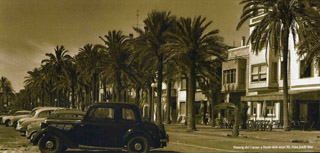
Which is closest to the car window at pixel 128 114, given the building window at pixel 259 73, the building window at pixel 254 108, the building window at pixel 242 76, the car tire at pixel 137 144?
the car tire at pixel 137 144

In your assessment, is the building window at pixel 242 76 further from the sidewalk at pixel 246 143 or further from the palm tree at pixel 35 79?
the palm tree at pixel 35 79

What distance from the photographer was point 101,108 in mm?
15484

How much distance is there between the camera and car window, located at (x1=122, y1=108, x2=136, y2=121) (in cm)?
1563

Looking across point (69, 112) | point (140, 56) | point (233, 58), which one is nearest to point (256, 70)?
point (233, 58)

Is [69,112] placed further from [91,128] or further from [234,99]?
[234,99]

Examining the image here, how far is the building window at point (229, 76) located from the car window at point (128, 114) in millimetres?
36029

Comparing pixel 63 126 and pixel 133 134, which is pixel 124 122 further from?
pixel 63 126

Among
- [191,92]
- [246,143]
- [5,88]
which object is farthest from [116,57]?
[5,88]

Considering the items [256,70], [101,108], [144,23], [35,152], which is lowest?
[35,152]

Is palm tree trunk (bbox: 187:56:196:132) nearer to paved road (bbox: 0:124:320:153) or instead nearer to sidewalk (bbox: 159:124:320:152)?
sidewalk (bbox: 159:124:320:152)

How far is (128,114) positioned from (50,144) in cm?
270

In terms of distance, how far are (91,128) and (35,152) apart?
2349 millimetres

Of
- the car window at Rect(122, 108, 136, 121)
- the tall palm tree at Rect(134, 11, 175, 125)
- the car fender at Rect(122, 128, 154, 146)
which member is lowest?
the car fender at Rect(122, 128, 154, 146)

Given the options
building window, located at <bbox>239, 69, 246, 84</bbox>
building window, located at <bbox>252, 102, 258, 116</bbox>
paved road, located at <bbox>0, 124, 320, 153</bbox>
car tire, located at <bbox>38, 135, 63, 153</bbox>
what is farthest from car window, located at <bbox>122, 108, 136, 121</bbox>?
building window, located at <bbox>239, 69, 246, 84</bbox>
